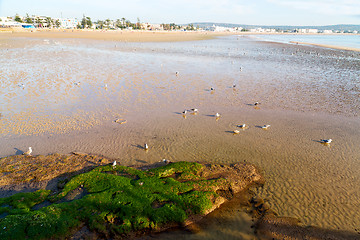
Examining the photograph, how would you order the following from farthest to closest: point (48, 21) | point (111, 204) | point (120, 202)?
1. point (48, 21)
2. point (120, 202)
3. point (111, 204)

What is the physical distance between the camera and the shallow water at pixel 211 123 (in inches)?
430

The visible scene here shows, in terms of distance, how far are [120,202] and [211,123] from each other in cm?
1017

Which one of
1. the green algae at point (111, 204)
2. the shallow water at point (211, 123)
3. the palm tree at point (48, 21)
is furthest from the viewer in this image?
the palm tree at point (48, 21)

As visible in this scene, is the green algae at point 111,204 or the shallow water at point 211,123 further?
the shallow water at point 211,123

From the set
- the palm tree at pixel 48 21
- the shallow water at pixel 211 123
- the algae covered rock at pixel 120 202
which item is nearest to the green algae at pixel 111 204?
the algae covered rock at pixel 120 202

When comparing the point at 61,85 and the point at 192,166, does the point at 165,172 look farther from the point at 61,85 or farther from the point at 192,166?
the point at 61,85

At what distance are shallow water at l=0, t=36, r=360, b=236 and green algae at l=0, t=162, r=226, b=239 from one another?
6.08 feet

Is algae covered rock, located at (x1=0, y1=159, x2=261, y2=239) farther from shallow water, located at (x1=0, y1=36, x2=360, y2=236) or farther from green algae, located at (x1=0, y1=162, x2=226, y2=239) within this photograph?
shallow water, located at (x1=0, y1=36, x2=360, y2=236)

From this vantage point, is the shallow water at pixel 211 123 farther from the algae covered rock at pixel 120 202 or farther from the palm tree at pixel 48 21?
the palm tree at pixel 48 21

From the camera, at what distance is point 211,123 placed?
1695 cm

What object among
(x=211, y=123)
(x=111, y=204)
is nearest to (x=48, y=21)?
(x=211, y=123)

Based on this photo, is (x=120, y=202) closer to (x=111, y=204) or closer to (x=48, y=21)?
(x=111, y=204)

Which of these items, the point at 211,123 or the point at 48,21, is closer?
the point at 211,123

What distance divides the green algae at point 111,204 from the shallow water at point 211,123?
6.08 feet
